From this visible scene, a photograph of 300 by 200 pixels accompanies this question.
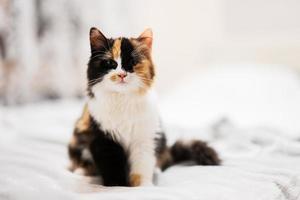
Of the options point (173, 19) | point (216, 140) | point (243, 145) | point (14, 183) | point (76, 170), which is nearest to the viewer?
point (14, 183)

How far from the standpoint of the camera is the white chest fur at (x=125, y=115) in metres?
0.99

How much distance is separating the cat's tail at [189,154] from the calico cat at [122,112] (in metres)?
0.13

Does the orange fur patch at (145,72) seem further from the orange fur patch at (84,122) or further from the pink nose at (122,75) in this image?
the orange fur patch at (84,122)

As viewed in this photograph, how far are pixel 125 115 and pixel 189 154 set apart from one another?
1.05ft

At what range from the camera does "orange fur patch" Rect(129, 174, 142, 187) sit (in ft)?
3.30

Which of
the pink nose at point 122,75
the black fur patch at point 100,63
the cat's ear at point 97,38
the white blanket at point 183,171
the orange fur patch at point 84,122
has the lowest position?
the white blanket at point 183,171

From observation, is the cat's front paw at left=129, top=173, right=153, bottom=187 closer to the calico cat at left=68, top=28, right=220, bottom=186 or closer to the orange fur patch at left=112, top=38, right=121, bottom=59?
the calico cat at left=68, top=28, right=220, bottom=186

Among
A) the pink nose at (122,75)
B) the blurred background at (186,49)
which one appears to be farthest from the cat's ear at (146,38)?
the blurred background at (186,49)

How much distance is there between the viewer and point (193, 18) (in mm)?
3113

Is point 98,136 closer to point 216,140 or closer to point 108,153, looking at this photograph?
point 108,153

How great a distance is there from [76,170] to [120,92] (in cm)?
32

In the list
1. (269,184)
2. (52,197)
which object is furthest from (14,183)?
(269,184)

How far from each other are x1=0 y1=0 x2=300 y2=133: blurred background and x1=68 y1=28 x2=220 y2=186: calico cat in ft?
2.07

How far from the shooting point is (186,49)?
3.07 meters
